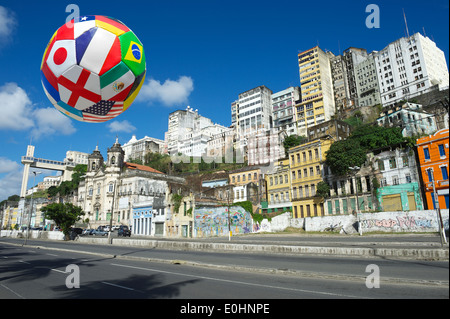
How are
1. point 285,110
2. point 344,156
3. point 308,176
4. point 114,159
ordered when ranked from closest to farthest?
point 344,156, point 308,176, point 114,159, point 285,110

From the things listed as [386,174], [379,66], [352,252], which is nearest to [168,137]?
[379,66]

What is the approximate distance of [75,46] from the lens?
6227 mm

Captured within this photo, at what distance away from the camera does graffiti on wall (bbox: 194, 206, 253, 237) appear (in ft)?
141

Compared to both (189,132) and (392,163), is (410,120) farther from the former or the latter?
(189,132)

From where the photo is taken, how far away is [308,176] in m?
49.9

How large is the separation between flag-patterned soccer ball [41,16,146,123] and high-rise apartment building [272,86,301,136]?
101 meters

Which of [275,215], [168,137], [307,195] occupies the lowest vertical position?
[275,215]

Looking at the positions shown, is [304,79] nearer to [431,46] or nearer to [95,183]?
[431,46]

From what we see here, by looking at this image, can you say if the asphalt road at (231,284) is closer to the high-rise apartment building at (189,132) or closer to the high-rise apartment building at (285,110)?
the high-rise apartment building at (285,110)

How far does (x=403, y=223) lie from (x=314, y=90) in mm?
80130

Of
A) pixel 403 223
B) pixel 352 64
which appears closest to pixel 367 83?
pixel 352 64

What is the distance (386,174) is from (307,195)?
12.9 m

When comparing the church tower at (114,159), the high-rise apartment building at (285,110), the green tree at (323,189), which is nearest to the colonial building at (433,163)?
the green tree at (323,189)
